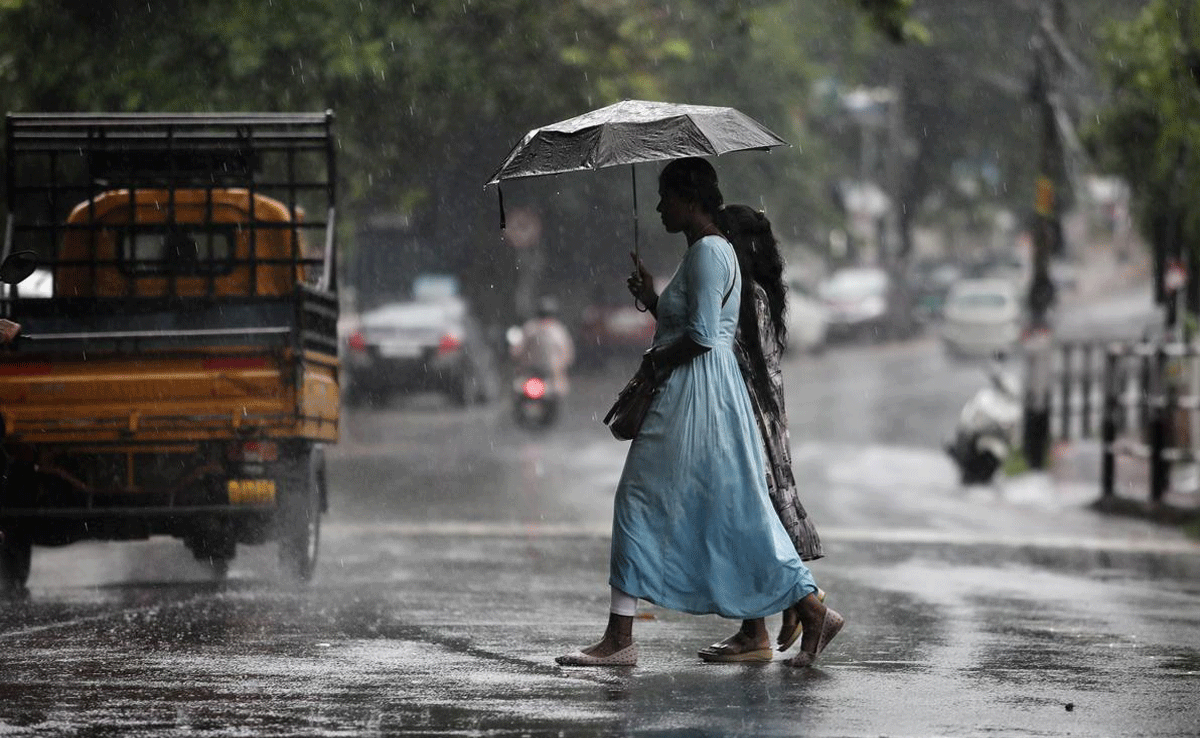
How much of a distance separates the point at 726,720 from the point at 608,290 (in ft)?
117

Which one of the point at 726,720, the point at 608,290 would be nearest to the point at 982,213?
the point at 608,290

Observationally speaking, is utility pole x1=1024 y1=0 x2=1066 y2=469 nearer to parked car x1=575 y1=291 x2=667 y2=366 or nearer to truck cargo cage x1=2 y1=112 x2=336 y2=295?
truck cargo cage x1=2 y1=112 x2=336 y2=295

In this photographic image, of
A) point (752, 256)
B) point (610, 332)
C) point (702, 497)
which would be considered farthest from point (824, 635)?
point (610, 332)

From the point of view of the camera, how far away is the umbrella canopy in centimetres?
759

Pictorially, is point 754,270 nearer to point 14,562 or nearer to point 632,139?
point 632,139

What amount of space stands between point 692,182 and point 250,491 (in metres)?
3.97

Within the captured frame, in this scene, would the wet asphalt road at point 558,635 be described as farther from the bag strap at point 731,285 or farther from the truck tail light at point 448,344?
the truck tail light at point 448,344

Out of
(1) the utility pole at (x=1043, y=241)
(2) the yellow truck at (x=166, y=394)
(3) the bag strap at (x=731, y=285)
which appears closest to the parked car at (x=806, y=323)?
(1) the utility pole at (x=1043, y=241)

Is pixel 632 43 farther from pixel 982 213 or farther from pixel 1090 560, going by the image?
pixel 982 213

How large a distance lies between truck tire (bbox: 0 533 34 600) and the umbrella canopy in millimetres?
4229

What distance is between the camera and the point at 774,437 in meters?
8.04

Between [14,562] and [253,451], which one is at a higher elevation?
[253,451]

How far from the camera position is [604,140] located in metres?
7.71

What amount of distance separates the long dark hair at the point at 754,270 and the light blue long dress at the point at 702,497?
1.01 ft
